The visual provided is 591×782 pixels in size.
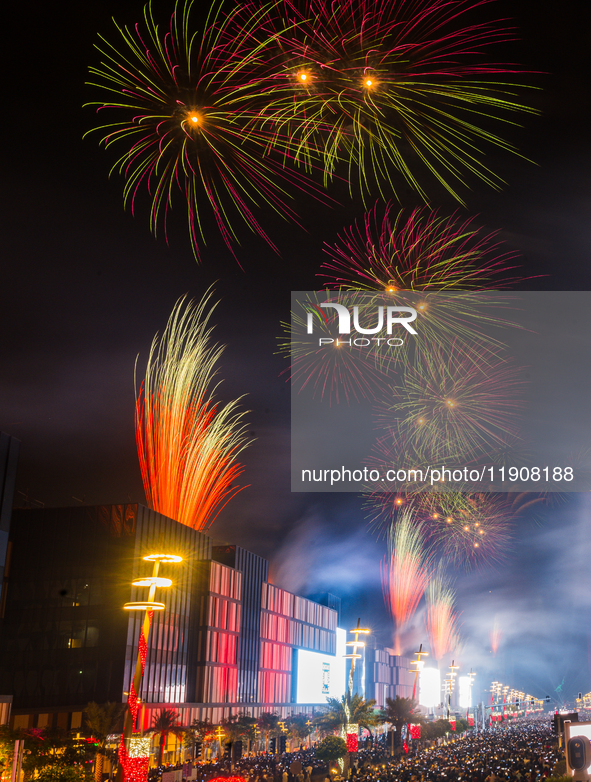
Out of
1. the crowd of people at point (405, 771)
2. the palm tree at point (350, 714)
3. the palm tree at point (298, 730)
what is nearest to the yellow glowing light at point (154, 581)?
the crowd of people at point (405, 771)

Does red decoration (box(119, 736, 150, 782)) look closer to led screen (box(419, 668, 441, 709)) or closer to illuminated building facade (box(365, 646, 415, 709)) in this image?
illuminated building facade (box(365, 646, 415, 709))

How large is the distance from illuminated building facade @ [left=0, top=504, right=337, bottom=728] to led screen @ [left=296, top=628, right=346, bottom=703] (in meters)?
25.1

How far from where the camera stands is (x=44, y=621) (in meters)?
53.2

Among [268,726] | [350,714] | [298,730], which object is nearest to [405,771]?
[350,714]

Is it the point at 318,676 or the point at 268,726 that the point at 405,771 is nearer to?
the point at 268,726

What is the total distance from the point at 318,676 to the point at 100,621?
51.6m

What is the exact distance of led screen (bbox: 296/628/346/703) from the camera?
91.7 meters

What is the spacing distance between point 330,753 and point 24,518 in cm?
2910

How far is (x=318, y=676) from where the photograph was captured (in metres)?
97.1

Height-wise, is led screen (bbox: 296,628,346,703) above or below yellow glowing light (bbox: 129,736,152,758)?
below

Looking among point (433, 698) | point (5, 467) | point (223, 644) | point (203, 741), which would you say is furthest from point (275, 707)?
point (433, 698)

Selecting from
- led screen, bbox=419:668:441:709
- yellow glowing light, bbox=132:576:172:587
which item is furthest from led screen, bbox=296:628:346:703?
yellow glowing light, bbox=132:576:172:587

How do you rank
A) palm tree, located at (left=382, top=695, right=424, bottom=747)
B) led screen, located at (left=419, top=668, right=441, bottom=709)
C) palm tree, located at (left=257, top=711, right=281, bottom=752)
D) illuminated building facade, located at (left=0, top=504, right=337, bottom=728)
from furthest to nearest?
led screen, located at (left=419, top=668, right=441, bottom=709)
palm tree, located at (left=257, top=711, right=281, bottom=752)
palm tree, located at (left=382, top=695, right=424, bottom=747)
illuminated building facade, located at (left=0, top=504, right=337, bottom=728)

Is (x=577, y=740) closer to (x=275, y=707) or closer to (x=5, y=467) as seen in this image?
(x=5, y=467)
